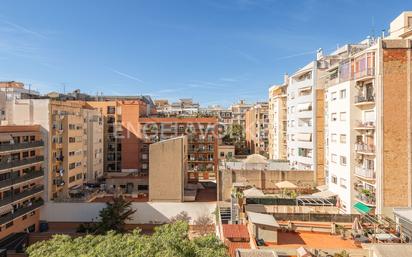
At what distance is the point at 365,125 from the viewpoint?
29547mm

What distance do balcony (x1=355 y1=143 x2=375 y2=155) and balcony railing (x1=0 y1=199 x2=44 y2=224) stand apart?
122ft

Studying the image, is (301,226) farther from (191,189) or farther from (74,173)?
(74,173)

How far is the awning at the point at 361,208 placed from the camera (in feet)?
92.6

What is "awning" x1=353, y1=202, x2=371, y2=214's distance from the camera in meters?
28.2

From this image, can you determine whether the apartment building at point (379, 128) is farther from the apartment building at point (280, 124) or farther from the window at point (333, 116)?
the apartment building at point (280, 124)

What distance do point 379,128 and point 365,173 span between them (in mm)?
4382

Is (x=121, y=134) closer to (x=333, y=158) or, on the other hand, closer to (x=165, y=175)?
(x=165, y=175)

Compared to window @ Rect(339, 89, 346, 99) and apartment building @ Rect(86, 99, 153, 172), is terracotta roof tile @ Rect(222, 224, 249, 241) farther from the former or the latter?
apartment building @ Rect(86, 99, 153, 172)

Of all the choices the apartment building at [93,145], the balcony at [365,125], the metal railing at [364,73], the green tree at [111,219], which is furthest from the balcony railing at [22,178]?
the metal railing at [364,73]

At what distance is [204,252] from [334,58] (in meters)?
36.4

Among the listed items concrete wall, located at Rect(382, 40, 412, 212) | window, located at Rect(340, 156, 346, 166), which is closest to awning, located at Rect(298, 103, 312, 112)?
window, located at Rect(340, 156, 346, 166)

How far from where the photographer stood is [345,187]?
3225 cm

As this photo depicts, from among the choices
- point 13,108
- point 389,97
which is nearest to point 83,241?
point 389,97

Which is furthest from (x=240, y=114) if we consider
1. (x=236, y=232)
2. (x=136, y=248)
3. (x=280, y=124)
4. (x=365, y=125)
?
(x=136, y=248)
